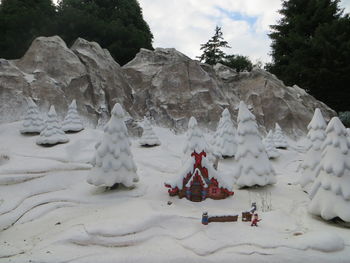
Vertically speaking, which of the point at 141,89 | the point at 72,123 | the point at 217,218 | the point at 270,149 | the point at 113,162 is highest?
the point at 141,89

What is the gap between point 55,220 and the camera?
322 inches

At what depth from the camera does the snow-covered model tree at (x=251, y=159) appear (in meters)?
10.5

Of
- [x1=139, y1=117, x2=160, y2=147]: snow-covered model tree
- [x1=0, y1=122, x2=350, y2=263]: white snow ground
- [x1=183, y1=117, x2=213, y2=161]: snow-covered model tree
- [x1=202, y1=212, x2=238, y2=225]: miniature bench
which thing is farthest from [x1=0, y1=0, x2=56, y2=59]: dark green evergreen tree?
[x1=202, y1=212, x2=238, y2=225]: miniature bench

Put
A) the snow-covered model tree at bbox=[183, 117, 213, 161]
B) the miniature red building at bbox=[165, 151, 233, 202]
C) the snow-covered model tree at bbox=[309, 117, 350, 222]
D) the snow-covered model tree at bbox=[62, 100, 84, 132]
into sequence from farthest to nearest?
the snow-covered model tree at bbox=[62, 100, 84, 132] < the snow-covered model tree at bbox=[183, 117, 213, 161] < the miniature red building at bbox=[165, 151, 233, 202] < the snow-covered model tree at bbox=[309, 117, 350, 222]

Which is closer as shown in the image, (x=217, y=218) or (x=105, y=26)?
(x=217, y=218)

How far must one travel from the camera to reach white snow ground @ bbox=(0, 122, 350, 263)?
233 inches

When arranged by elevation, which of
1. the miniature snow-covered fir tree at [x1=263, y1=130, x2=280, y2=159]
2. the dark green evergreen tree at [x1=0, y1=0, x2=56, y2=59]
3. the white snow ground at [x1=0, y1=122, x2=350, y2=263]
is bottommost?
the white snow ground at [x1=0, y1=122, x2=350, y2=263]

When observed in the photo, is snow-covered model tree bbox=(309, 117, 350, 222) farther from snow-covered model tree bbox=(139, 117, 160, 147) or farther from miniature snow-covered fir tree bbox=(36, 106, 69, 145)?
miniature snow-covered fir tree bbox=(36, 106, 69, 145)

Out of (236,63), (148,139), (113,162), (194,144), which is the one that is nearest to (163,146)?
(148,139)

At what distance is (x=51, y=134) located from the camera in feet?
48.1

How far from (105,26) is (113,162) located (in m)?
20.6

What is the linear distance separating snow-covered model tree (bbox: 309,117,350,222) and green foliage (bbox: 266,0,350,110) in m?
19.1

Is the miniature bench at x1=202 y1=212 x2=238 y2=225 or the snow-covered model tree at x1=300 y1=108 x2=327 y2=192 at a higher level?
the snow-covered model tree at x1=300 y1=108 x2=327 y2=192

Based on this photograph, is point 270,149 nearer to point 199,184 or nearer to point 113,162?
point 199,184
